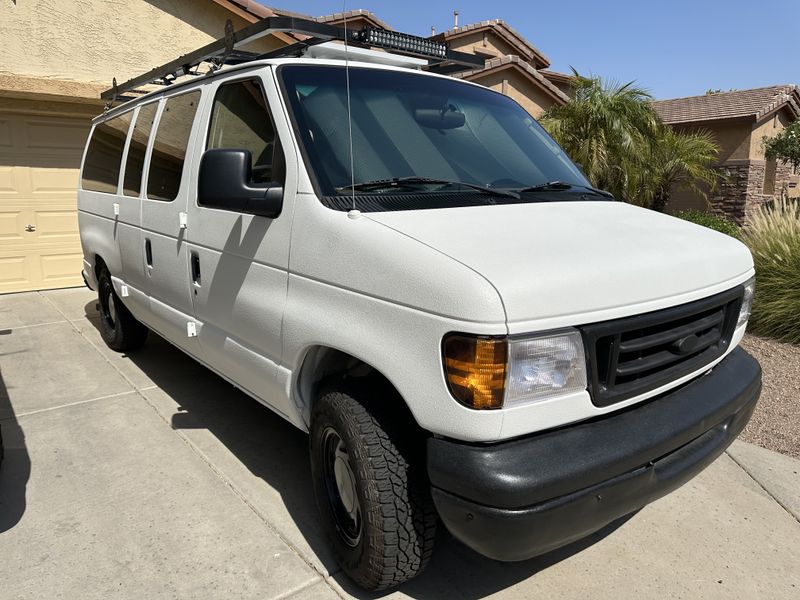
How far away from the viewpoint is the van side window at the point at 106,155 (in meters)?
5.22

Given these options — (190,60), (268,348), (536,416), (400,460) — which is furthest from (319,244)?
(190,60)

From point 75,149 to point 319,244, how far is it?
26.0 ft

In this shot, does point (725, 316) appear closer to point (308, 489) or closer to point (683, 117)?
point (308, 489)

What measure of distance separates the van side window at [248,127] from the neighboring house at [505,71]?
8000 mm

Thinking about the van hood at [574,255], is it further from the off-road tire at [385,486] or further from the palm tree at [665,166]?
the palm tree at [665,166]

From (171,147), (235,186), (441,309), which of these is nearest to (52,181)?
(171,147)

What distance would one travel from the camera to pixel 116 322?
19.3 ft

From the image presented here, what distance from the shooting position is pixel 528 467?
7.09ft

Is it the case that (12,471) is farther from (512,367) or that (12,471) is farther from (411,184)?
(512,367)

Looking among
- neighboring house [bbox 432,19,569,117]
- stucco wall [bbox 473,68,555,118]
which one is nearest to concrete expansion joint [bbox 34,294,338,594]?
neighboring house [bbox 432,19,569,117]

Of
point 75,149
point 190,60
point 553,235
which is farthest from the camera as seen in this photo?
point 75,149

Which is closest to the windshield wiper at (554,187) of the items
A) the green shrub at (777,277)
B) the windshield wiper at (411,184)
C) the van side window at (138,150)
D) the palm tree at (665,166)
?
the windshield wiper at (411,184)

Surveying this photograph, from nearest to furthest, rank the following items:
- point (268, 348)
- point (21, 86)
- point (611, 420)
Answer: point (611, 420) → point (268, 348) → point (21, 86)

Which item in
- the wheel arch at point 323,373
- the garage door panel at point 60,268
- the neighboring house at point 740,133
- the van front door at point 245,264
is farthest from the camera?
the neighboring house at point 740,133
